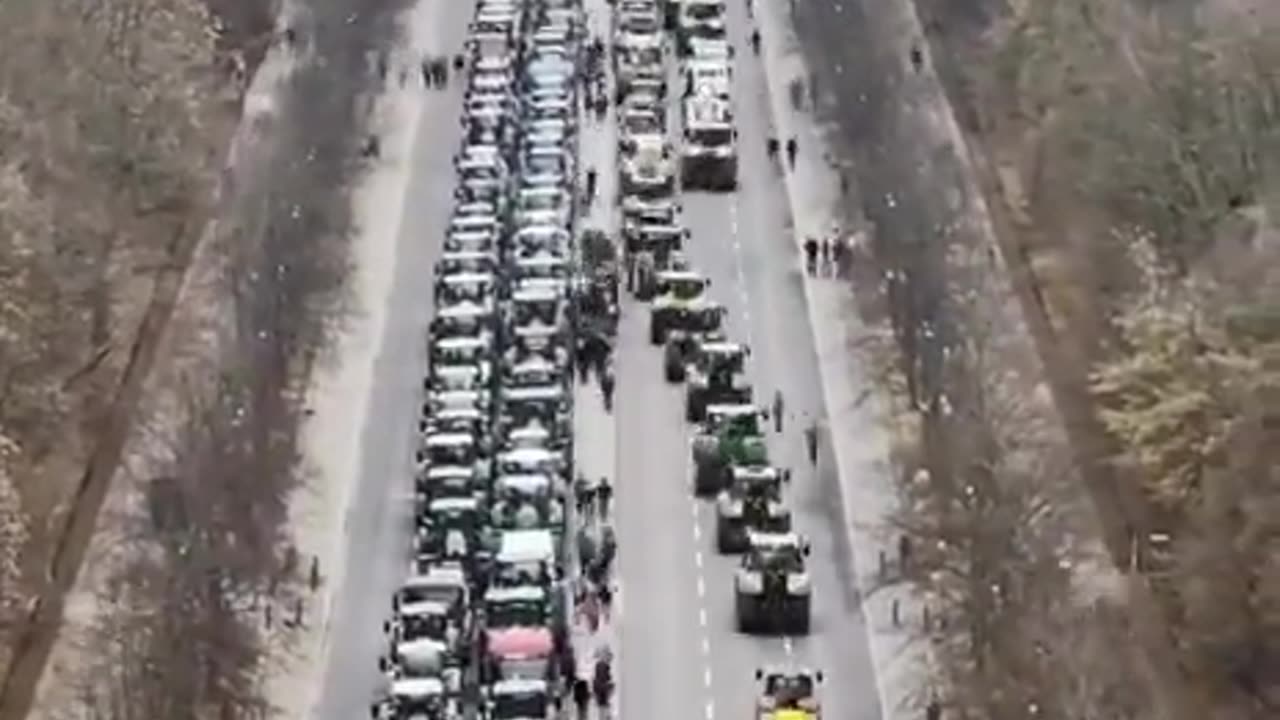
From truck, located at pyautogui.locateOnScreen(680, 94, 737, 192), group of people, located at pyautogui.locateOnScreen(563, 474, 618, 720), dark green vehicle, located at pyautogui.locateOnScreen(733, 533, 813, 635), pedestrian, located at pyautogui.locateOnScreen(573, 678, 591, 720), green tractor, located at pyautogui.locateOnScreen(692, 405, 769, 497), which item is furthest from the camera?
truck, located at pyautogui.locateOnScreen(680, 94, 737, 192)

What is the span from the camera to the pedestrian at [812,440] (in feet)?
268

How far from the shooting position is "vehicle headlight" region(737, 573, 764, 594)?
7219 centimetres

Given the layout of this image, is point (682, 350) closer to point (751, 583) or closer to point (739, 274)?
point (739, 274)

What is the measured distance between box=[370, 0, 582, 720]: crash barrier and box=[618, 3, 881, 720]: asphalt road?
5.13 feet

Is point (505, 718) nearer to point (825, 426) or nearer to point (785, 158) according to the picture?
point (825, 426)

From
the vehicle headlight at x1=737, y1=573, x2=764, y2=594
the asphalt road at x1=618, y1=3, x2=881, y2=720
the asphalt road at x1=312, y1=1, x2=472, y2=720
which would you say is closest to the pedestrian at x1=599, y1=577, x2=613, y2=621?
the asphalt road at x1=618, y1=3, x2=881, y2=720

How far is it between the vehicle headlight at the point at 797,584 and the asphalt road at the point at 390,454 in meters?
7.87

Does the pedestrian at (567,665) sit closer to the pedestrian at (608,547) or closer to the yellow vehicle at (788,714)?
the yellow vehicle at (788,714)

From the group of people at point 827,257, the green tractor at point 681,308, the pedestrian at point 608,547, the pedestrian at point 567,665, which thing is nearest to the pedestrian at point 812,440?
Result: the pedestrian at point 608,547

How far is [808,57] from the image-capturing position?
11325 cm

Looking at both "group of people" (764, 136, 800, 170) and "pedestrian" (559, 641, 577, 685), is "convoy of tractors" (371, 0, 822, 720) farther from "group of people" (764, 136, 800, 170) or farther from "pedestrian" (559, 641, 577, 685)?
"group of people" (764, 136, 800, 170)

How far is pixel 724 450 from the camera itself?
7994 cm

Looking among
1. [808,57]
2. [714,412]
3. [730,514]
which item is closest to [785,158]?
[808,57]

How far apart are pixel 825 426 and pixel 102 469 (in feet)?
53.3
